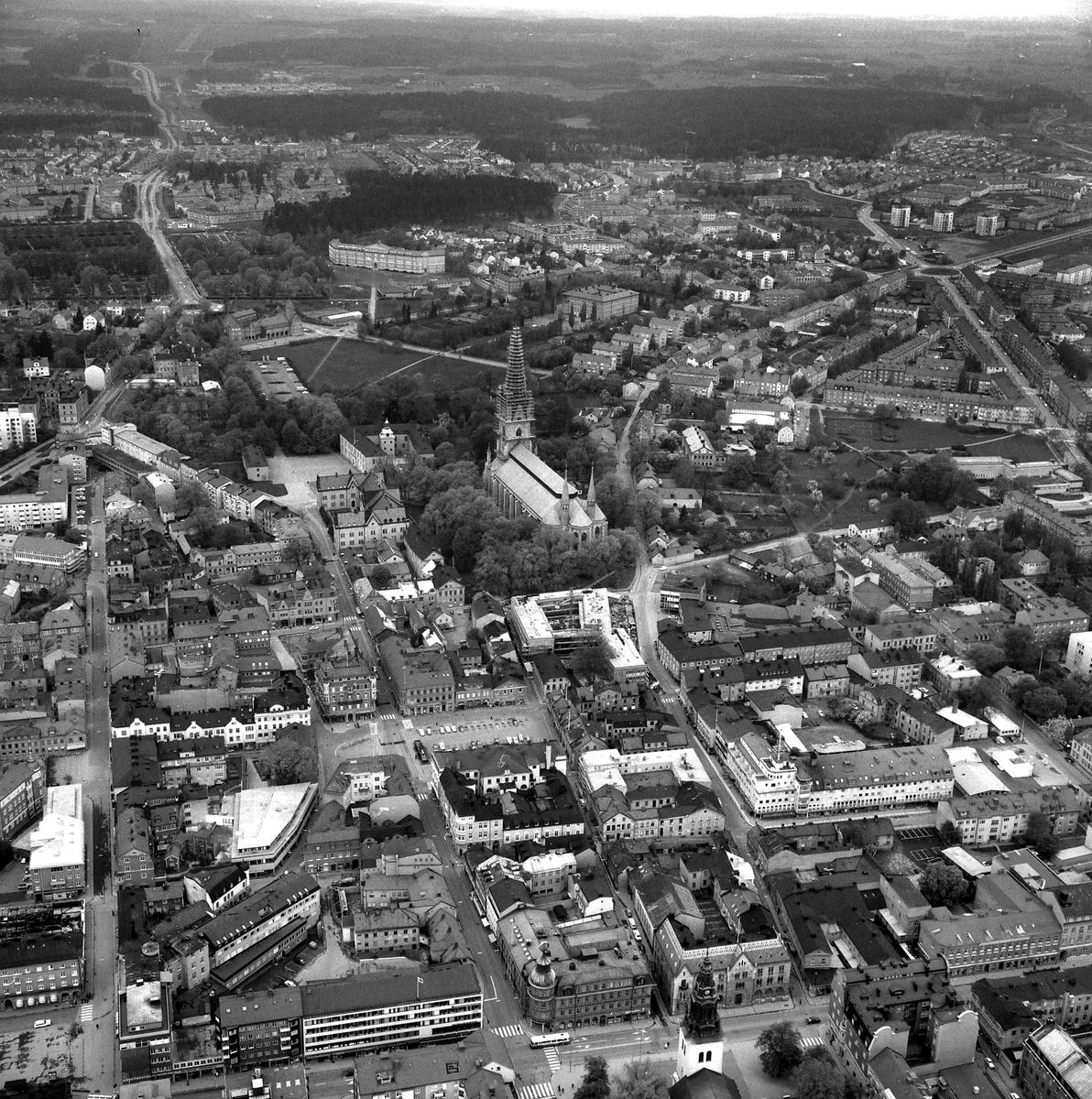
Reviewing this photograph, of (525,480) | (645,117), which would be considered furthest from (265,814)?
(645,117)

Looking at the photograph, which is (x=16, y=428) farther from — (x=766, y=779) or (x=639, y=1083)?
(x=639, y=1083)

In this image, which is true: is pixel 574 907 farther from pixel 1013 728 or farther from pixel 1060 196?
pixel 1060 196

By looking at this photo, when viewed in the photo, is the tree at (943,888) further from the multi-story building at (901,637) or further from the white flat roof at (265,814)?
the white flat roof at (265,814)

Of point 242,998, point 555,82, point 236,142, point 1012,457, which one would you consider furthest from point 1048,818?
point 555,82

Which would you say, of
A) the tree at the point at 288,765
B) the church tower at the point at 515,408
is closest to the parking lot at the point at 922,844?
the tree at the point at 288,765

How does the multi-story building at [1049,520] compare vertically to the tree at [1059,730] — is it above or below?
above

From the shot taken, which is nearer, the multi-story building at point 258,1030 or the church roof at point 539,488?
the multi-story building at point 258,1030
